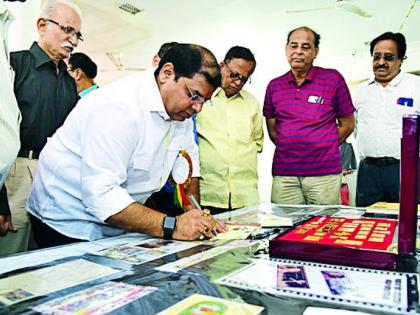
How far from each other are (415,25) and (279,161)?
402 cm

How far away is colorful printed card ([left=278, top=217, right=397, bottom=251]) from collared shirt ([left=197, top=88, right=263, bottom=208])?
3.04ft

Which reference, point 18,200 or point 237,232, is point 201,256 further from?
point 18,200

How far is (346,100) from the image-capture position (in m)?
2.47

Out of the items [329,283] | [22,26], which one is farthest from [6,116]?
[22,26]

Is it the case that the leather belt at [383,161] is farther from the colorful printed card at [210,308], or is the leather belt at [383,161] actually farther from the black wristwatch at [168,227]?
the colorful printed card at [210,308]

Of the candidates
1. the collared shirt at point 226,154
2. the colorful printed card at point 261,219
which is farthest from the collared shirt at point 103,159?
the collared shirt at point 226,154

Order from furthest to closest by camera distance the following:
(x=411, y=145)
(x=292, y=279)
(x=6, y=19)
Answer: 1. (x=6, y=19)
2. (x=411, y=145)
3. (x=292, y=279)

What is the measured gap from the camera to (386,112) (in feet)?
8.88

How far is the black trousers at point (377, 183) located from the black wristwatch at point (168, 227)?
184cm

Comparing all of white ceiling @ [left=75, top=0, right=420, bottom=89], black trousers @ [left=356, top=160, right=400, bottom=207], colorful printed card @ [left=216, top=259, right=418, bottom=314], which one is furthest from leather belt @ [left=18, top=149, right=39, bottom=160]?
white ceiling @ [left=75, top=0, right=420, bottom=89]

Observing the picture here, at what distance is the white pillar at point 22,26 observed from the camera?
2.75m

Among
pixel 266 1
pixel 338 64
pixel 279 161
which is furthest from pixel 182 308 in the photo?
pixel 338 64

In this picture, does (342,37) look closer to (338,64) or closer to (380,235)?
(338,64)

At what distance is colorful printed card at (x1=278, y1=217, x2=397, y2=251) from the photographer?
39.3 inches
